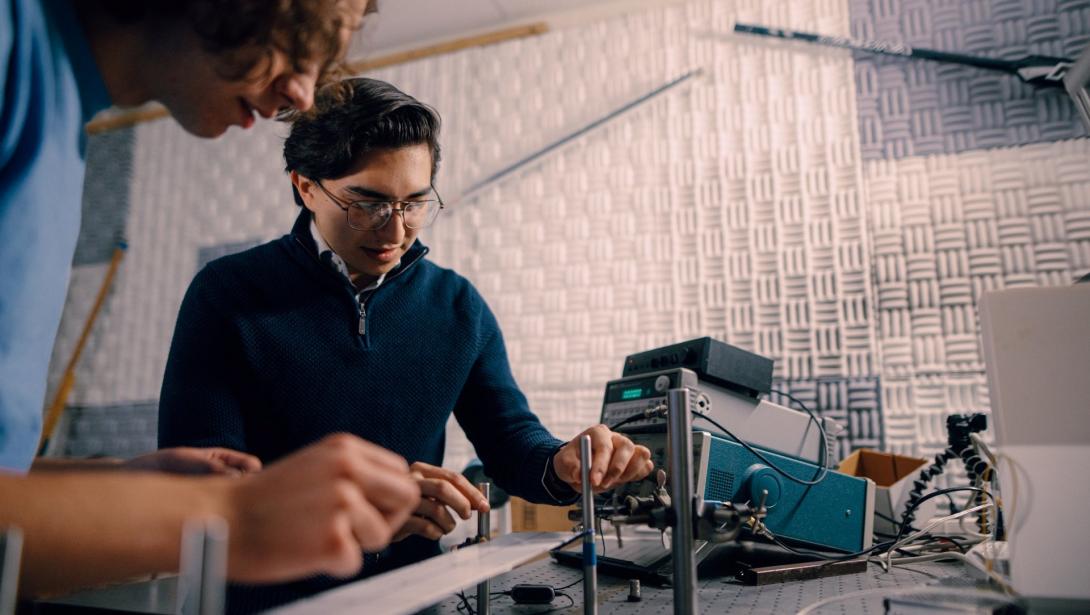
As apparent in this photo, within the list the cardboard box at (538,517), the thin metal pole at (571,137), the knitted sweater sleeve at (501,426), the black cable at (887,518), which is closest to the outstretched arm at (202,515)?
the knitted sweater sleeve at (501,426)

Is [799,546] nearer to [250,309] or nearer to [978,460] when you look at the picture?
[978,460]

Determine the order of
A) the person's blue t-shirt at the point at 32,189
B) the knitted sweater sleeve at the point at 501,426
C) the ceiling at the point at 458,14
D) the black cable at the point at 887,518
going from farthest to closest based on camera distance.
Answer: the ceiling at the point at 458,14, the black cable at the point at 887,518, the knitted sweater sleeve at the point at 501,426, the person's blue t-shirt at the point at 32,189

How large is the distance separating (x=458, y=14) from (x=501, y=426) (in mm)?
2866

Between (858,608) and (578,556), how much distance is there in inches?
26.3

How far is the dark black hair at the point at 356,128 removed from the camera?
1.54 meters

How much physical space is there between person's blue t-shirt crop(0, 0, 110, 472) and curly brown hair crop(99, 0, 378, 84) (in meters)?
0.09

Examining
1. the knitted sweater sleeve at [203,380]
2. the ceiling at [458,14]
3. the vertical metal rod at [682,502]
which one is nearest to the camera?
the vertical metal rod at [682,502]

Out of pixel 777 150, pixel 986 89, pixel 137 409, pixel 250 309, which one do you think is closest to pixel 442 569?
pixel 250 309

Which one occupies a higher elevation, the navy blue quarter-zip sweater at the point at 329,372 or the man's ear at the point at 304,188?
the man's ear at the point at 304,188

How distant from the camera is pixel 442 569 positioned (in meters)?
0.82

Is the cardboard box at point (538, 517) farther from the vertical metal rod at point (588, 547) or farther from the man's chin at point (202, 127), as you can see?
the man's chin at point (202, 127)

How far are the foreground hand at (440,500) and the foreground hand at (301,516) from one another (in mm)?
546

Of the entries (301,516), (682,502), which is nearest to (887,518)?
(682,502)

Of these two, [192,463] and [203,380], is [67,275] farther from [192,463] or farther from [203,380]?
[203,380]
